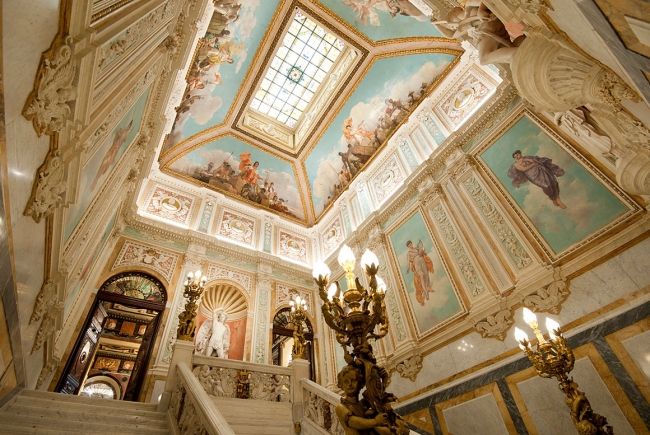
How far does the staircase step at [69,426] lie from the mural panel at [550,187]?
696 centimetres

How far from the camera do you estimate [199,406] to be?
3.38 meters

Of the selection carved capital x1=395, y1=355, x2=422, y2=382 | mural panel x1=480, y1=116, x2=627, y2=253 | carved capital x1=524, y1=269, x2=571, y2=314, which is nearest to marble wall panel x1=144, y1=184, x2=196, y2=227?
carved capital x1=395, y1=355, x2=422, y2=382

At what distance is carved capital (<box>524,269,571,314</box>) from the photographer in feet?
17.7

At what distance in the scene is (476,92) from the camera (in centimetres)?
857

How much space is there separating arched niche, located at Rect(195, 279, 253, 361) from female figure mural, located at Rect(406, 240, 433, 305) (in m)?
4.97

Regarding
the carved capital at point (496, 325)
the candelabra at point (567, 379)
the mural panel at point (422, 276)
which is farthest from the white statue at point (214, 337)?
the candelabra at point (567, 379)

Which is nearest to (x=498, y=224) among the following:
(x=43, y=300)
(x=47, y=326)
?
(x=43, y=300)

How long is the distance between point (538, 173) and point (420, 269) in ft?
10.9

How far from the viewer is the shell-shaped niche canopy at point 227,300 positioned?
33.3 feet

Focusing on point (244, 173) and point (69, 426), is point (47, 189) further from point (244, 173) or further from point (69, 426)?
point (244, 173)

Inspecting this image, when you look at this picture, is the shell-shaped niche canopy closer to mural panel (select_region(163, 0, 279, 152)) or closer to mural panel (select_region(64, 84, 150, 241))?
mural panel (select_region(163, 0, 279, 152))

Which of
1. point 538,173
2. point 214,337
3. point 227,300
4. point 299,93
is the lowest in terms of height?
point 214,337

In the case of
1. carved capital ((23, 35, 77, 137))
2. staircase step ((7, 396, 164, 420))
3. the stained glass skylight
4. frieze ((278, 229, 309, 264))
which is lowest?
staircase step ((7, 396, 164, 420))

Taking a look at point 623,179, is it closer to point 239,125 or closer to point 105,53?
point 105,53
